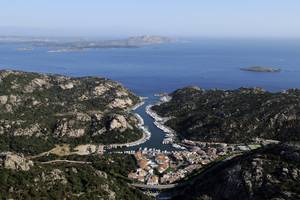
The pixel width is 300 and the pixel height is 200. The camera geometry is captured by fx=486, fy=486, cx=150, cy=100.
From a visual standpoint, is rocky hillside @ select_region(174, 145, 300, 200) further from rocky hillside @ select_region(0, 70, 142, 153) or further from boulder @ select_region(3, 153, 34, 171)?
rocky hillside @ select_region(0, 70, 142, 153)

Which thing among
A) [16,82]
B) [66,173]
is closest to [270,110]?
[66,173]

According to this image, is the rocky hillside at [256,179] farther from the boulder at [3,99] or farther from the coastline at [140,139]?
the boulder at [3,99]

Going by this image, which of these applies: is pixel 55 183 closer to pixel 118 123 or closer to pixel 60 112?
pixel 118 123

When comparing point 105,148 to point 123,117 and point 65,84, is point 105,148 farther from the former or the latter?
point 65,84

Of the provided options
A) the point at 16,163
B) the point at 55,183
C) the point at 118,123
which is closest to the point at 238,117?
the point at 118,123

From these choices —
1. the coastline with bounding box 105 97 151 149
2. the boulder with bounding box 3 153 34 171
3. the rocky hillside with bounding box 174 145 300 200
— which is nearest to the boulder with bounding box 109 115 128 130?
the coastline with bounding box 105 97 151 149
